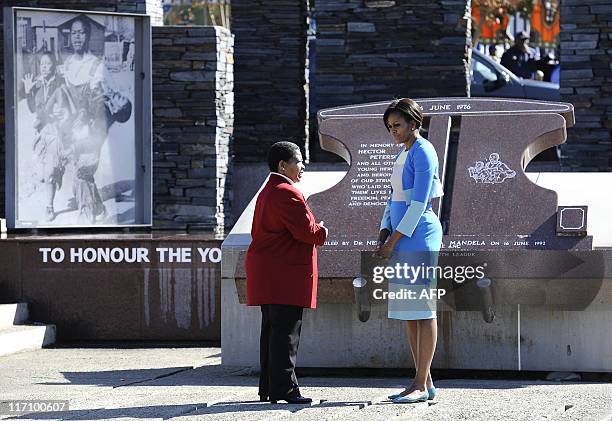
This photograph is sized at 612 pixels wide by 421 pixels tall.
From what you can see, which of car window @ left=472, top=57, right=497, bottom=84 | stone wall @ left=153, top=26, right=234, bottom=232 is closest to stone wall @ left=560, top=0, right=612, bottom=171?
stone wall @ left=153, top=26, right=234, bottom=232

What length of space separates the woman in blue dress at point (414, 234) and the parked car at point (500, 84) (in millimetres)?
11387

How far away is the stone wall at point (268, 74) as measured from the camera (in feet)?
50.9

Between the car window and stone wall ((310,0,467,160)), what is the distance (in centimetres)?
483

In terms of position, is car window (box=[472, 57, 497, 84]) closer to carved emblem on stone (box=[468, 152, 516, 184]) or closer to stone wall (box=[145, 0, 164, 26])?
stone wall (box=[145, 0, 164, 26])

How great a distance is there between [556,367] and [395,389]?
1093 millimetres

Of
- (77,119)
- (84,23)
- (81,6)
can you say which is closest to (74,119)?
(77,119)

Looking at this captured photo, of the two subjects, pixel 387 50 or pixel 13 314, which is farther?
pixel 387 50

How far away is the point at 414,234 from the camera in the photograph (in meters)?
7.85

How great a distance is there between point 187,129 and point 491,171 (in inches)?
221

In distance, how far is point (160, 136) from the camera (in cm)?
1426

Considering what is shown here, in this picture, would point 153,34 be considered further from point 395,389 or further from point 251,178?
point 395,389

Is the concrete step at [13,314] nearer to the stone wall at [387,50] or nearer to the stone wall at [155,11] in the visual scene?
the stone wall at [155,11]

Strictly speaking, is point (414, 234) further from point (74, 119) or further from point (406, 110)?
point (74, 119)

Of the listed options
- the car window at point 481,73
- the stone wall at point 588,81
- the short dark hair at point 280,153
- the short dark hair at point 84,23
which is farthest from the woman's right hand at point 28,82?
the car window at point 481,73
